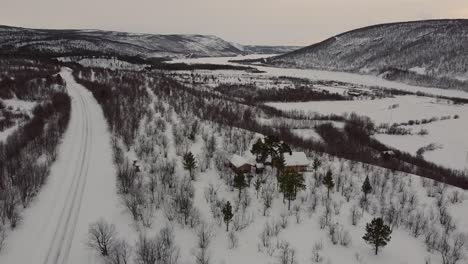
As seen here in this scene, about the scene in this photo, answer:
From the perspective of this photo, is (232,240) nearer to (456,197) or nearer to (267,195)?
(267,195)

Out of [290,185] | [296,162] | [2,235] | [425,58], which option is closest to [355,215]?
[290,185]

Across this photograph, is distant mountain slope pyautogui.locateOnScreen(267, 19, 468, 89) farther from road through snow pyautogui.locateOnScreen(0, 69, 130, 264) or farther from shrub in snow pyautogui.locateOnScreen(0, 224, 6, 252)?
shrub in snow pyautogui.locateOnScreen(0, 224, 6, 252)

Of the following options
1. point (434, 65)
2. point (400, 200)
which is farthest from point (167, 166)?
point (434, 65)

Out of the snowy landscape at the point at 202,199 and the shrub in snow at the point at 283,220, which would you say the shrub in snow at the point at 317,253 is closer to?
the snowy landscape at the point at 202,199

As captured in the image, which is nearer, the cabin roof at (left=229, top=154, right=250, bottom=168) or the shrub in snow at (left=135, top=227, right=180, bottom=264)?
the shrub in snow at (left=135, top=227, right=180, bottom=264)

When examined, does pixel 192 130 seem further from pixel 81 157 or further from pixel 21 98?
pixel 21 98

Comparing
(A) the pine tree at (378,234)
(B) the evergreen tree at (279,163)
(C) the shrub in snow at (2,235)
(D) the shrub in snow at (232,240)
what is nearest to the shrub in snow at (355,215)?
(A) the pine tree at (378,234)

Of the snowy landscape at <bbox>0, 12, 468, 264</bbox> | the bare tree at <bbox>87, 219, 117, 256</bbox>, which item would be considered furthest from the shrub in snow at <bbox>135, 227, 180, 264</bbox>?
the bare tree at <bbox>87, 219, 117, 256</bbox>

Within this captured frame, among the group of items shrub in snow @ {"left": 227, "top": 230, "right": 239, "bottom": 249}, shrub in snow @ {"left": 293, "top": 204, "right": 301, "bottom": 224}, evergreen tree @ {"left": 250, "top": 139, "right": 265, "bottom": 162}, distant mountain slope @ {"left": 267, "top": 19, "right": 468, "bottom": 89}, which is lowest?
shrub in snow @ {"left": 227, "top": 230, "right": 239, "bottom": 249}

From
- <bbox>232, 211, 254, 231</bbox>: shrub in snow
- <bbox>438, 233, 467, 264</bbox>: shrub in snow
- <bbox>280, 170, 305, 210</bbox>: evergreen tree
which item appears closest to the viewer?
<bbox>438, 233, 467, 264</bbox>: shrub in snow

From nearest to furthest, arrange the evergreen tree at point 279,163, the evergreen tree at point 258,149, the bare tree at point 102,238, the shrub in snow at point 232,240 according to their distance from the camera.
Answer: the bare tree at point 102,238
the shrub in snow at point 232,240
the evergreen tree at point 279,163
the evergreen tree at point 258,149
